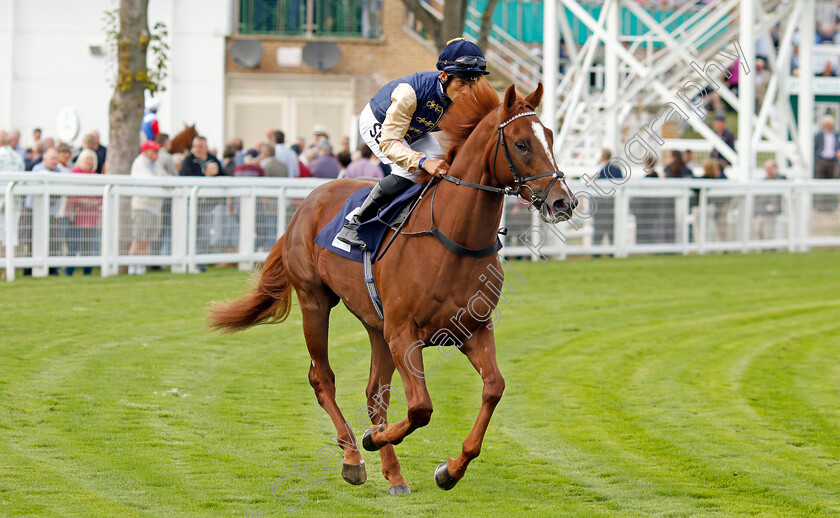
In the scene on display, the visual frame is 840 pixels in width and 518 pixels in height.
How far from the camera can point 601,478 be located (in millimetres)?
5559

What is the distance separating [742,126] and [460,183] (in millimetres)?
13473

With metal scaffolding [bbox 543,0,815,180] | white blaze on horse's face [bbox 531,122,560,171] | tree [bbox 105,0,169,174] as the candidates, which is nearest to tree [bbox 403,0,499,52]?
metal scaffolding [bbox 543,0,815,180]

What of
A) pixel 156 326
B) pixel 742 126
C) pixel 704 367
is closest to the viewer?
pixel 704 367

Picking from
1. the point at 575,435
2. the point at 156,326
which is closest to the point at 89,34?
the point at 156,326

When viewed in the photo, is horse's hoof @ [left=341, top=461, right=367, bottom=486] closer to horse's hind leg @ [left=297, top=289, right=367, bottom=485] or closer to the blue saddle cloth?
horse's hind leg @ [left=297, top=289, right=367, bottom=485]

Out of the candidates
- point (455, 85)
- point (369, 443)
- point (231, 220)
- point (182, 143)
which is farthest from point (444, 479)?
point (182, 143)

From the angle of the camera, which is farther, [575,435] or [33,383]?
[33,383]

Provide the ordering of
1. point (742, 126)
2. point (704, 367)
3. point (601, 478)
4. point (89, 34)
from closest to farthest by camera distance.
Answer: point (601, 478) → point (704, 367) → point (742, 126) → point (89, 34)

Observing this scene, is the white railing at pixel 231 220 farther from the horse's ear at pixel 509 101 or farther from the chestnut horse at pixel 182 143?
the horse's ear at pixel 509 101

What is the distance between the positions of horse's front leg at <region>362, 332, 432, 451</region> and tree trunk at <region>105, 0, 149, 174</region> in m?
10.7

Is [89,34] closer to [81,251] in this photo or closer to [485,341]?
[81,251]

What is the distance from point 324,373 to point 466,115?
159cm

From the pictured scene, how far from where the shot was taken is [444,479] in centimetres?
518

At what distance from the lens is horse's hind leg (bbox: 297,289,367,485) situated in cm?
553
